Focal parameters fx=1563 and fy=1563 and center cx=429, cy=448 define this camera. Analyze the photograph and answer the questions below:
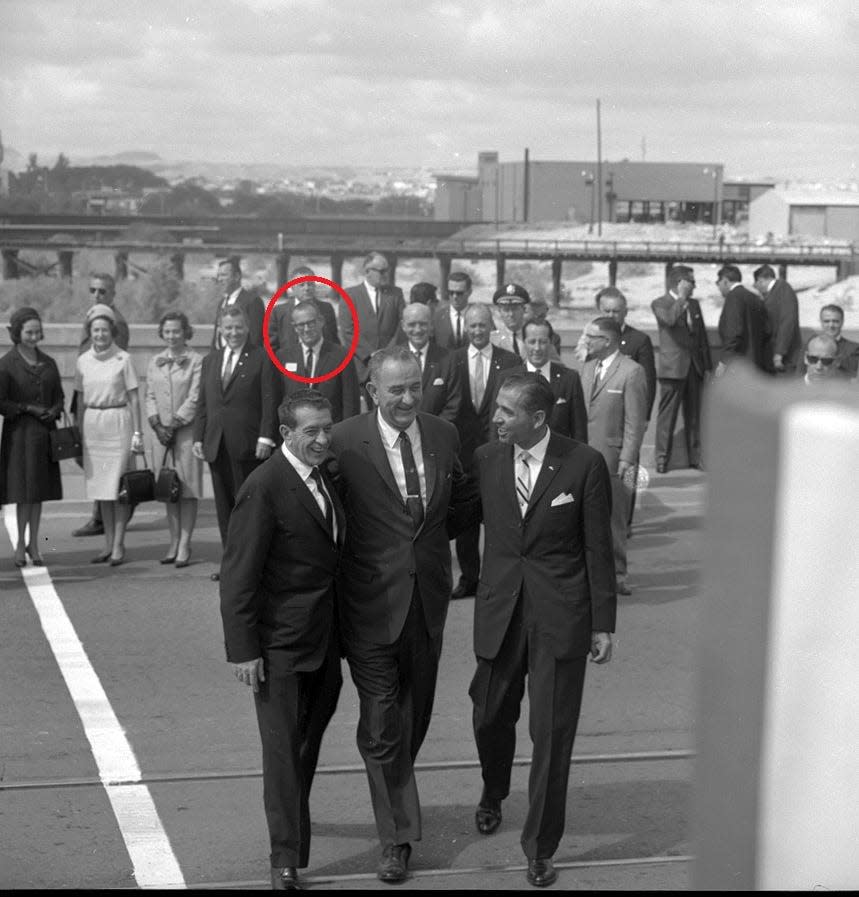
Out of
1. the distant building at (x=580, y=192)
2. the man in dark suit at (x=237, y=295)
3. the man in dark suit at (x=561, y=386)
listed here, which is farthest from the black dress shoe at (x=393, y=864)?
the distant building at (x=580, y=192)

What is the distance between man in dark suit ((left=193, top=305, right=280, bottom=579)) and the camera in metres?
10.5

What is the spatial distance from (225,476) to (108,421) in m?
1.21

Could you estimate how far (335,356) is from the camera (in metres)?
10.6

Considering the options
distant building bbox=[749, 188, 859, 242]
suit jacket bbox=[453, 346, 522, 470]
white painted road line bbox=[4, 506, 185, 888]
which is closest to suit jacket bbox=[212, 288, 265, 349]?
suit jacket bbox=[453, 346, 522, 470]

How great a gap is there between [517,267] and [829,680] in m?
96.0

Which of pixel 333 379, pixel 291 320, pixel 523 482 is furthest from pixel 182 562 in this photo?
pixel 523 482

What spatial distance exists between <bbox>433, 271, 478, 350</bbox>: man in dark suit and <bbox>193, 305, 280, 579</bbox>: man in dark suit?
198 cm

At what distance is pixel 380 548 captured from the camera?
579 cm

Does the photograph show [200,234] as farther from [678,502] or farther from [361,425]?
[361,425]

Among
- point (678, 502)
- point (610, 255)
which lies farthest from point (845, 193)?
point (678, 502)

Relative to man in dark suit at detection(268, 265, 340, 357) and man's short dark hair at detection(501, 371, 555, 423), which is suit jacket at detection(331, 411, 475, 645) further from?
man in dark suit at detection(268, 265, 340, 357)

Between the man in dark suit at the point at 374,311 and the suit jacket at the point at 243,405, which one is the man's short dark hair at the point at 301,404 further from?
the man in dark suit at the point at 374,311

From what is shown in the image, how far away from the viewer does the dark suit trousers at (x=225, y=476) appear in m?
10.6

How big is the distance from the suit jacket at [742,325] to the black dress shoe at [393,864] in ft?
32.3
